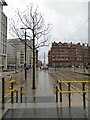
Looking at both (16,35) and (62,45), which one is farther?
(62,45)

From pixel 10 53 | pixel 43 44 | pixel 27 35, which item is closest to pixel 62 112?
pixel 43 44

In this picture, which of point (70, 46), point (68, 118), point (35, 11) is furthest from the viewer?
point (70, 46)

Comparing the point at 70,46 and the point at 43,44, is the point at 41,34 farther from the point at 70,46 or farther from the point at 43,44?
the point at 70,46

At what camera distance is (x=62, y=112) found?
27.1 feet

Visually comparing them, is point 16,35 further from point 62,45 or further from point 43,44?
point 62,45

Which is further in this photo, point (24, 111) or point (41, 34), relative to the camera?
point (41, 34)

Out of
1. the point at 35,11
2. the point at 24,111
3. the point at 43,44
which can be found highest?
the point at 35,11

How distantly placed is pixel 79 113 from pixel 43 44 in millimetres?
12510

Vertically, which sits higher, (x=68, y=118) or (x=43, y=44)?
(x=43, y=44)

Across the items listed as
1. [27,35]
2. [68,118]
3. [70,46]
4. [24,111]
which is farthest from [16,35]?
[70,46]

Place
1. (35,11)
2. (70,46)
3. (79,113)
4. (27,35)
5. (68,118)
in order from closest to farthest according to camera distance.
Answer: (68,118) → (79,113) → (35,11) → (27,35) → (70,46)

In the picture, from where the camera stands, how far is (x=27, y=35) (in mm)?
21078

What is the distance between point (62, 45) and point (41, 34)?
11203 centimetres

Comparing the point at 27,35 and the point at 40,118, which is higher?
the point at 27,35
